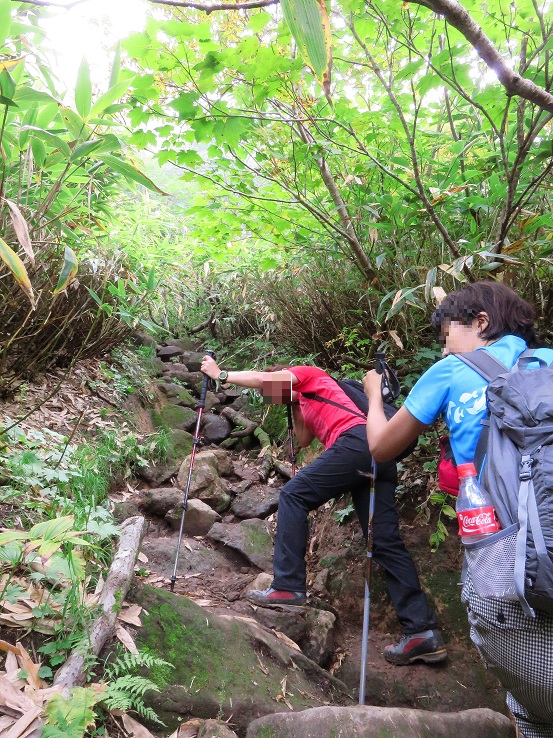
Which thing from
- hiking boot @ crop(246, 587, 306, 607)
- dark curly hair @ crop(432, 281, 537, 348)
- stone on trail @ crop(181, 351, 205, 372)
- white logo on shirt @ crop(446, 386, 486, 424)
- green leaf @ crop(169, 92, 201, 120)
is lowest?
hiking boot @ crop(246, 587, 306, 607)

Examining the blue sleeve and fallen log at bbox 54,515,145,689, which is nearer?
fallen log at bbox 54,515,145,689

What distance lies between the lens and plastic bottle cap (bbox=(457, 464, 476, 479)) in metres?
1.69

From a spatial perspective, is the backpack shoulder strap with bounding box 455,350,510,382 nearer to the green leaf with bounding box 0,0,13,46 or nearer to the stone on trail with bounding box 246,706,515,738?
the stone on trail with bounding box 246,706,515,738

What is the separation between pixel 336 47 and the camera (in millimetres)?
3865

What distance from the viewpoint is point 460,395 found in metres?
1.81

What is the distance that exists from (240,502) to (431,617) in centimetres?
227

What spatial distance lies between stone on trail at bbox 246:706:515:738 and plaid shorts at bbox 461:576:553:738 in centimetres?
61


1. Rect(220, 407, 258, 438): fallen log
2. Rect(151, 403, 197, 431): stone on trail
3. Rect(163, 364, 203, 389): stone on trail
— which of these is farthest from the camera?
Rect(163, 364, 203, 389): stone on trail

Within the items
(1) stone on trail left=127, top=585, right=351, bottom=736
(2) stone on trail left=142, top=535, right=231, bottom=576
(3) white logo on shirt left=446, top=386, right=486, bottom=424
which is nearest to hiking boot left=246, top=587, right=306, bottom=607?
(1) stone on trail left=127, top=585, right=351, bottom=736

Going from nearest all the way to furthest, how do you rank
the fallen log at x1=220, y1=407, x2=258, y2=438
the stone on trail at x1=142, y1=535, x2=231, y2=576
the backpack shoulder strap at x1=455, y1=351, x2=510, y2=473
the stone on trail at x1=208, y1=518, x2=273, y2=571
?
the backpack shoulder strap at x1=455, y1=351, x2=510, y2=473, the stone on trail at x1=142, y1=535, x2=231, y2=576, the stone on trail at x1=208, y1=518, x2=273, y2=571, the fallen log at x1=220, y1=407, x2=258, y2=438

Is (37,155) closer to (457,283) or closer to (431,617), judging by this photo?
(457,283)

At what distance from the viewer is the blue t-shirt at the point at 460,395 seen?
1.76m

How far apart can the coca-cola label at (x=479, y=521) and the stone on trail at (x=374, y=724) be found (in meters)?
1.02

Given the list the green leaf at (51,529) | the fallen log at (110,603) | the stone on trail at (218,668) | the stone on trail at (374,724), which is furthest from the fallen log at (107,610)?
the stone on trail at (374,724)
